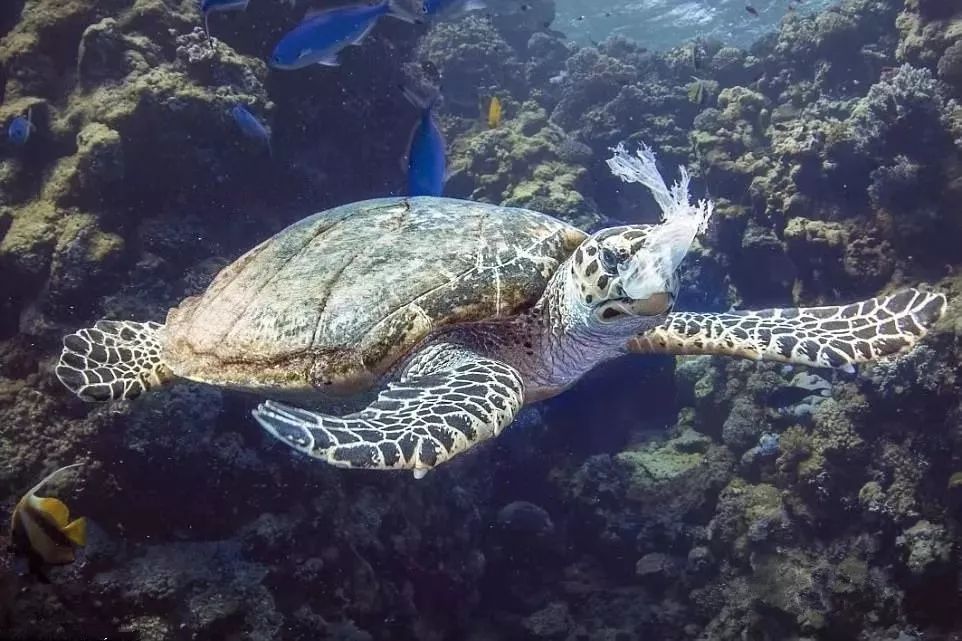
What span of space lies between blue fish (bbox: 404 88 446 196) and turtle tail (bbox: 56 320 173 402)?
266 cm

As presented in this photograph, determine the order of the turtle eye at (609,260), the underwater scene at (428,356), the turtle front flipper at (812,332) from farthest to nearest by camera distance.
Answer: the turtle front flipper at (812,332) < the underwater scene at (428,356) < the turtle eye at (609,260)

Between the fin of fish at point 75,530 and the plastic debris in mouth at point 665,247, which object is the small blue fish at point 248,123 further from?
the plastic debris in mouth at point 665,247

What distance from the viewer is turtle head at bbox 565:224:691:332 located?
2.90 meters

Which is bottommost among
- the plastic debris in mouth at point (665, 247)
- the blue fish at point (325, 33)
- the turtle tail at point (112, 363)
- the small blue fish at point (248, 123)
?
the turtle tail at point (112, 363)

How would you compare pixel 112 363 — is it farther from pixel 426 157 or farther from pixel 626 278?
pixel 626 278

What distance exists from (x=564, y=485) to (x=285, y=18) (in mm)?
6985

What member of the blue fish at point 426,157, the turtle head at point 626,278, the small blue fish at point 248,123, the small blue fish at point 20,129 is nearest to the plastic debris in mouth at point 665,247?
the turtle head at point 626,278

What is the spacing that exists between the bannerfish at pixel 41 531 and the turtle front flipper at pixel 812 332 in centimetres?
400

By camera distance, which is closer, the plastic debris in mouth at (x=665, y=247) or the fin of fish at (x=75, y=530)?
the plastic debris in mouth at (x=665, y=247)

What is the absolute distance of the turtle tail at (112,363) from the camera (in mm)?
3975

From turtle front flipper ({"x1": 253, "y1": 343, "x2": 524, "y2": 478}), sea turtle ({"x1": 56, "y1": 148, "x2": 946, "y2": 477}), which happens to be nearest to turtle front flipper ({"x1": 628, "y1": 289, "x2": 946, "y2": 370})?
sea turtle ({"x1": 56, "y1": 148, "x2": 946, "y2": 477})

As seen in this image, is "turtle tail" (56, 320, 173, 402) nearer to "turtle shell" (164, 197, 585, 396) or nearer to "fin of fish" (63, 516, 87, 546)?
"turtle shell" (164, 197, 585, 396)

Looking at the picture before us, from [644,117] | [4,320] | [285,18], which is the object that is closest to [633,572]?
[4,320]

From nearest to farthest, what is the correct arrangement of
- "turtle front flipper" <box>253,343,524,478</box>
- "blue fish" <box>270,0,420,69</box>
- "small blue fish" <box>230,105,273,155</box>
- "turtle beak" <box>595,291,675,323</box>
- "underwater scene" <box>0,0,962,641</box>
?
"turtle front flipper" <box>253,343,524,478</box>
"turtle beak" <box>595,291,675,323</box>
"underwater scene" <box>0,0,962,641</box>
"blue fish" <box>270,0,420,69</box>
"small blue fish" <box>230,105,273,155</box>
